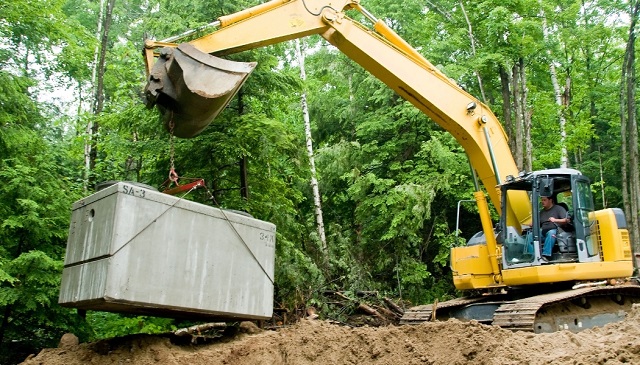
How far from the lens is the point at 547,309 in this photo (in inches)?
281

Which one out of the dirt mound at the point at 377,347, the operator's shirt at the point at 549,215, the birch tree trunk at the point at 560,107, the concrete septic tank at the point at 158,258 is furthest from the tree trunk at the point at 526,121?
the concrete septic tank at the point at 158,258

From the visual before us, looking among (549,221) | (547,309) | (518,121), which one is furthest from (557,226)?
(518,121)

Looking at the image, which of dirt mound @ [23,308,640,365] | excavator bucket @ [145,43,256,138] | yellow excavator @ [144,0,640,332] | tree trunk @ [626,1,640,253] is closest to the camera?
dirt mound @ [23,308,640,365]

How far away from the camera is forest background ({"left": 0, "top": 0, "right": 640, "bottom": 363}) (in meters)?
8.88

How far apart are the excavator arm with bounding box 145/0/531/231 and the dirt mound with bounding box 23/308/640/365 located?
111 inches

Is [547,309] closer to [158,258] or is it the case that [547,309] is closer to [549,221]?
[549,221]

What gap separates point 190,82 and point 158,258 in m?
1.70

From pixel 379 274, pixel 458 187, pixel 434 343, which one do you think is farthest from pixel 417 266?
pixel 434 343

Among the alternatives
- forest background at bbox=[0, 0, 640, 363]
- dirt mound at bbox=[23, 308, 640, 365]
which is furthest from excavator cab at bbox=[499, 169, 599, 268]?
forest background at bbox=[0, 0, 640, 363]

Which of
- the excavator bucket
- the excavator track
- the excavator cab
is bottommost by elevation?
the excavator track

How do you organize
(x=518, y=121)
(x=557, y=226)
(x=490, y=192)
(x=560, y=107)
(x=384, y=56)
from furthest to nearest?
(x=560, y=107) < (x=518, y=121) < (x=490, y=192) < (x=384, y=56) < (x=557, y=226)

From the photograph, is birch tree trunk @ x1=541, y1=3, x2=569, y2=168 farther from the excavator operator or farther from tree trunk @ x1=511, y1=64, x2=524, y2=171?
the excavator operator

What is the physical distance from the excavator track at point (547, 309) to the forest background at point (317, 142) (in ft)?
10.4

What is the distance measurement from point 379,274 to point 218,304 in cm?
999
